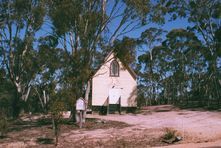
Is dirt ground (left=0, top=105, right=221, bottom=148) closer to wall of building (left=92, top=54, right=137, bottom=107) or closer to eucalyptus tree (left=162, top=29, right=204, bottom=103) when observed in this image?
wall of building (left=92, top=54, right=137, bottom=107)

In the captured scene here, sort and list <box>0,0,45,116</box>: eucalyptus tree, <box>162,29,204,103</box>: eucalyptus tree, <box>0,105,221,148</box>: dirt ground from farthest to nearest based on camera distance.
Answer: <box>162,29,204,103</box>: eucalyptus tree
<box>0,0,45,116</box>: eucalyptus tree
<box>0,105,221,148</box>: dirt ground

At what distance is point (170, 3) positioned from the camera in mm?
44344

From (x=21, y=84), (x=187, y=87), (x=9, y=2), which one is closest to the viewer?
(x=9, y=2)

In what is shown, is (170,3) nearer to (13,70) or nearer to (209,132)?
(13,70)

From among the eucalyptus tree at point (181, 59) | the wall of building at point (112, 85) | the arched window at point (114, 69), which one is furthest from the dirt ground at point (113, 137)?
the eucalyptus tree at point (181, 59)

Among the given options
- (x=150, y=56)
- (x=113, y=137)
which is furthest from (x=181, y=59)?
(x=113, y=137)

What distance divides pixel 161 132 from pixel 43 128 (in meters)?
8.76

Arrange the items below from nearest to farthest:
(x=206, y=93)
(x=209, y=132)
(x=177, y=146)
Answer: (x=177, y=146) → (x=209, y=132) → (x=206, y=93)

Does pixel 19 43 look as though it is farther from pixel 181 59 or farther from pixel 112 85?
pixel 181 59

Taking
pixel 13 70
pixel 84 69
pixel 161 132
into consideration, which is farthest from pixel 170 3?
pixel 161 132

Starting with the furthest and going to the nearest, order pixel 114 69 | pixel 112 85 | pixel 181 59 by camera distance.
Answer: pixel 181 59, pixel 114 69, pixel 112 85

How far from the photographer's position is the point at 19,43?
140 ft

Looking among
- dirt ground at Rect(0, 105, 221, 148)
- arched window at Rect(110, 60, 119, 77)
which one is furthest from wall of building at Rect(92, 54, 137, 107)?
dirt ground at Rect(0, 105, 221, 148)

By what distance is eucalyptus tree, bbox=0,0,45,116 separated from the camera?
3891 cm
